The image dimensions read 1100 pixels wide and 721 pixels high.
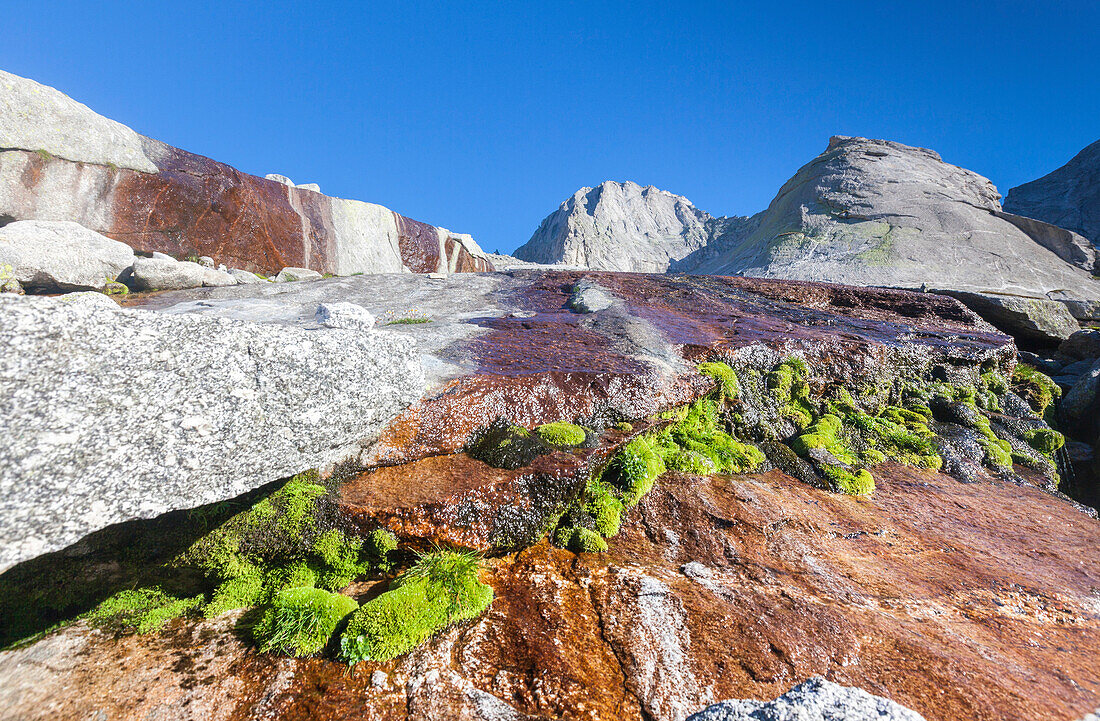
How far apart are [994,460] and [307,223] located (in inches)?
993

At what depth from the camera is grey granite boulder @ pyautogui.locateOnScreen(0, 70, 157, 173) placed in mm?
13141

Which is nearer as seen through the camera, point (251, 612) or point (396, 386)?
point (251, 612)

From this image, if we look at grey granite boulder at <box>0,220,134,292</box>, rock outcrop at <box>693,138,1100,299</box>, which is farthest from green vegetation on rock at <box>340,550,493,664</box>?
rock outcrop at <box>693,138,1100,299</box>

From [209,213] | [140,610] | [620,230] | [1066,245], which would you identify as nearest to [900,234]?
[1066,245]

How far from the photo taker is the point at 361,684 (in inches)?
130

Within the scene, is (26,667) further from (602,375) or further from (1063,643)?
(1063,643)

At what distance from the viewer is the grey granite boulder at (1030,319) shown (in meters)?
14.0

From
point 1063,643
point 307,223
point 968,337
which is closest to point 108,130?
point 307,223

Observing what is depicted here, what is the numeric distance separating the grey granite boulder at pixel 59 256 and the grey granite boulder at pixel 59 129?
4142 mm

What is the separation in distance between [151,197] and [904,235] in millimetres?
48353

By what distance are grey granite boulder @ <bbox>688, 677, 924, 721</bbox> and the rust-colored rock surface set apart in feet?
0.95

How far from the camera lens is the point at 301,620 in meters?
3.68

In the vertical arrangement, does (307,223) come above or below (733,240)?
below

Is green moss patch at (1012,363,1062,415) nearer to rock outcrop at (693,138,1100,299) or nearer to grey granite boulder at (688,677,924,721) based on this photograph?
grey granite boulder at (688,677,924,721)
